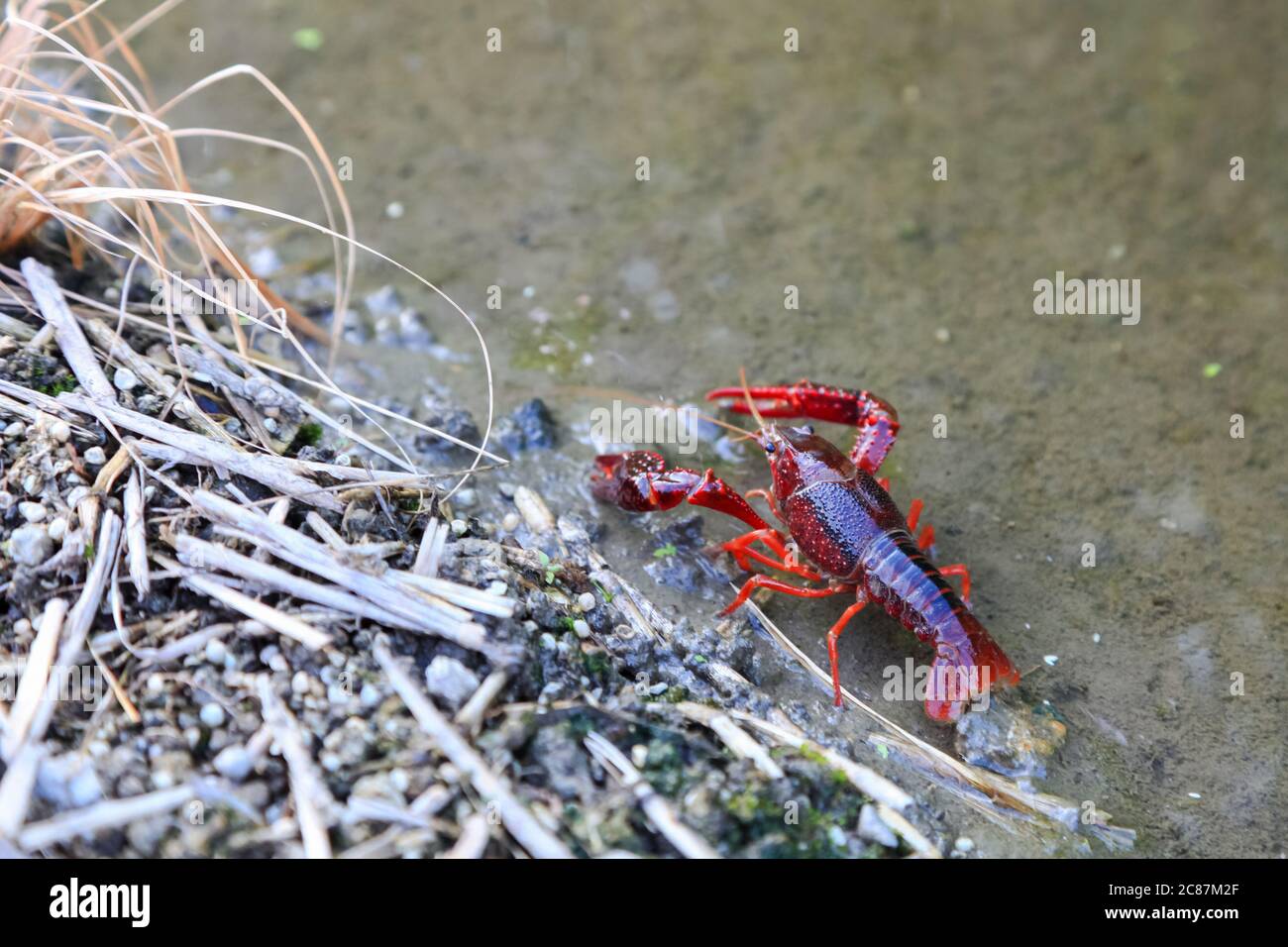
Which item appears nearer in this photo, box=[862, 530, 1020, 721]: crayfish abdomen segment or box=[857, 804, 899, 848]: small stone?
box=[857, 804, 899, 848]: small stone

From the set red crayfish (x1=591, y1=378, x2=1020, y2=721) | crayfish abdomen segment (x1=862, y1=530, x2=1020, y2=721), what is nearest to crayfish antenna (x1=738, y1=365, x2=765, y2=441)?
red crayfish (x1=591, y1=378, x2=1020, y2=721)

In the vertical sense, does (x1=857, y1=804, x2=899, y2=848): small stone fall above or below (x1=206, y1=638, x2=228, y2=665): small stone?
below

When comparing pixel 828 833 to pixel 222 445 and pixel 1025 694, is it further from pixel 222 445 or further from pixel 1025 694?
pixel 222 445

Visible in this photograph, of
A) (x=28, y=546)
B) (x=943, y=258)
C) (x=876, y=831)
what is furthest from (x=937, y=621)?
(x=28, y=546)

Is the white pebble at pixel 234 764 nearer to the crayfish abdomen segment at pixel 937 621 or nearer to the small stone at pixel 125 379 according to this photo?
the small stone at pixel 125 379

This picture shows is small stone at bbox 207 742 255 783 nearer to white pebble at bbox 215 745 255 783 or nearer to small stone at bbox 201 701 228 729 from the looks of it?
white pebble at bbox 215 745 255 783
